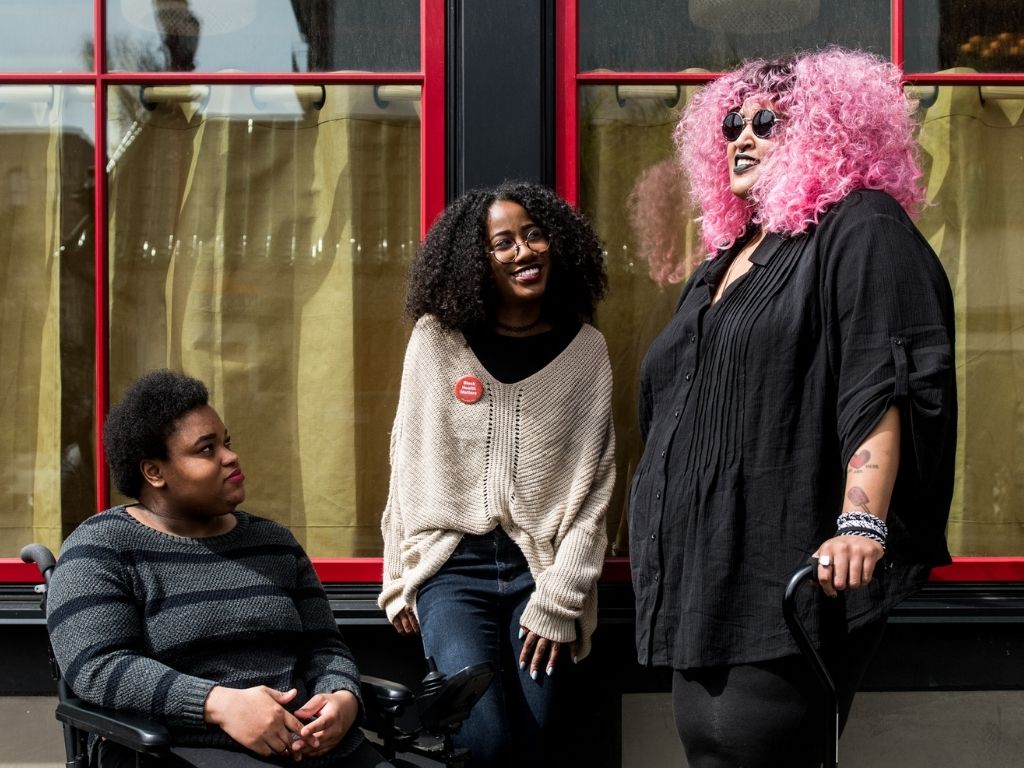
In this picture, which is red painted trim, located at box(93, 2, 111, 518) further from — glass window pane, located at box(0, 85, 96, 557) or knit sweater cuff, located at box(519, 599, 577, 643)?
knit sweater cuff, located at box(519, 599, 577, 643)

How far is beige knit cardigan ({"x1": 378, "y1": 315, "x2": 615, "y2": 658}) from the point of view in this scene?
3.18 meters

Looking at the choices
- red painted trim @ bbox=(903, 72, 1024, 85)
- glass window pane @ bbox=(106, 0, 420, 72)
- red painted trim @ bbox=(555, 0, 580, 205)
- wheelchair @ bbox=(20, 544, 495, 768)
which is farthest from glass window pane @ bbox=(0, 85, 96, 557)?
red painted trim @ bbox=(903, 72, 1024, 85)

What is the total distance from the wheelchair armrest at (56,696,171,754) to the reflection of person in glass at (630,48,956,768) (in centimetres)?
105

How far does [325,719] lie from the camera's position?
8.87 feet

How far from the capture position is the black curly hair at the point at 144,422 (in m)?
2.85

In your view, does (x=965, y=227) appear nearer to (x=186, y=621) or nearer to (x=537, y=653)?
(x=537, y=653)

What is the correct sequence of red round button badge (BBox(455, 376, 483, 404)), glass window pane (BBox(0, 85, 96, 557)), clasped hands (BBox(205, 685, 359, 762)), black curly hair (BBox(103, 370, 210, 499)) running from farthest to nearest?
glass window pane (BBox(0, 85, 96, 557)), red round button badge (BBox(455, 376, 483, 404)), black curly hair (BBox(103, 370, 210, 499)), clasped hands (BBox(205, 685, 359, 762))

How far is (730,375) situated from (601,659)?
168 centimetres

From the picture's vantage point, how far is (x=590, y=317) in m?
3.55

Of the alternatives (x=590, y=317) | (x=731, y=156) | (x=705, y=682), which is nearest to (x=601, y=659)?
(x=590, y=317)

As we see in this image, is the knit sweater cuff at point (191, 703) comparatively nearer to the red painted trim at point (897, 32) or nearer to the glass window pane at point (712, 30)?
the glass window pane at point (712, 30)

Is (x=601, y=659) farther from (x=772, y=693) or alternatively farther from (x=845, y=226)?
(x=845, y=226)

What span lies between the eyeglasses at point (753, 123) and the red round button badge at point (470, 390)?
95 centimetres

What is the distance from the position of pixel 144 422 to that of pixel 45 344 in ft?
4.52
